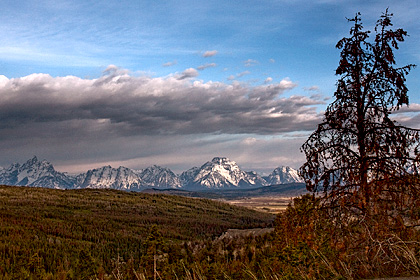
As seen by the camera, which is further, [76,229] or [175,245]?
[76,229]

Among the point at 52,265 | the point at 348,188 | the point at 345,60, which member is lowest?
the point at 52,265

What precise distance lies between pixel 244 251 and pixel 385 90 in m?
15.9

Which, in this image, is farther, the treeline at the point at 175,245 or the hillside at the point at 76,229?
the hillside at the point at 76,229

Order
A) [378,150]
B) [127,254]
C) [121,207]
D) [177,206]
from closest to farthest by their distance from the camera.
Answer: [378,150] → [127,254] → [121,207] → [177,206]

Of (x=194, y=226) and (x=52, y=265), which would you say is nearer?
(x=52, y=265)

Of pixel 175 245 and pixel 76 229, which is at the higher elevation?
pixel 175 245

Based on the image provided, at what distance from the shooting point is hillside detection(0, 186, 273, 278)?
2350 centimetres

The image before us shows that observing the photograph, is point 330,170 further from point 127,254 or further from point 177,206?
point 177,206

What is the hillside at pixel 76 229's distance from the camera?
23.5m

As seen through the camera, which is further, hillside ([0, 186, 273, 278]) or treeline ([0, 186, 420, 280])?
hillside ([0, 186, 273, 278])

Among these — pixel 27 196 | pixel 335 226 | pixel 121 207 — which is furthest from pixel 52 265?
pixel 121 207

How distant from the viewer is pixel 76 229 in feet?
144

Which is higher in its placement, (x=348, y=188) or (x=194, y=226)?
(x=348, y=188)

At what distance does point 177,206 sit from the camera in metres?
101
